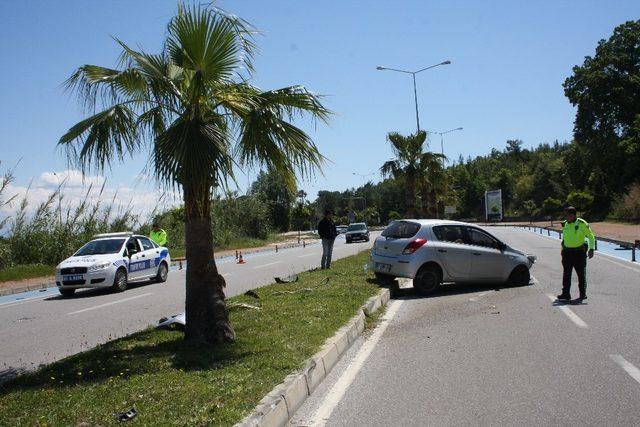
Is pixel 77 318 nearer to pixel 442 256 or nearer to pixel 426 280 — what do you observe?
pixel 426 280

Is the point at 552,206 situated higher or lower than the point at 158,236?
higher

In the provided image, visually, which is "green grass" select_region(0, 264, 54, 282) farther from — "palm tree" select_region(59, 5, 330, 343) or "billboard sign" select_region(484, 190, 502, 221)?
"billboard sign" select_region(484, 190, 502, 221)

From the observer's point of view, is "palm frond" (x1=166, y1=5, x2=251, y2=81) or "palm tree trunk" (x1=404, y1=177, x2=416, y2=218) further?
"palm tree trunk" (x1=404, y1=177, x2=416, y2=218)

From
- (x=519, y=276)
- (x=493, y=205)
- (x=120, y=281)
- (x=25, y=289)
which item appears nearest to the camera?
(x=519, y=276)

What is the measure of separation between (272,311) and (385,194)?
132214 mm

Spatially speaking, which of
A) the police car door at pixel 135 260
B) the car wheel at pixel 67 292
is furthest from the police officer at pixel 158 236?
the car wheel at pixel 67 292

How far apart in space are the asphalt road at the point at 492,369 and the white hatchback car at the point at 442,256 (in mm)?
1592

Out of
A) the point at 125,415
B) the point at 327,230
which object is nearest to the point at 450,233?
the point at 327,230

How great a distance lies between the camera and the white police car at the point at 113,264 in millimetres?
16047

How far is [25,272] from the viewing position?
22672mm

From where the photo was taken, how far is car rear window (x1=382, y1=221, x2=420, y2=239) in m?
13.5

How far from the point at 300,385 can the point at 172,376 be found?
4.25 ft

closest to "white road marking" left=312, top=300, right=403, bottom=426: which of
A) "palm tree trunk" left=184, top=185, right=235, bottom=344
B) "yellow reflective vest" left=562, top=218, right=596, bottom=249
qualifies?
"palm tree trunk" left=184, top=185, right=235, bottom=344

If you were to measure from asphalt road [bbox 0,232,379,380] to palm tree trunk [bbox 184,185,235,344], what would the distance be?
7.18 feet
